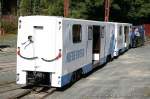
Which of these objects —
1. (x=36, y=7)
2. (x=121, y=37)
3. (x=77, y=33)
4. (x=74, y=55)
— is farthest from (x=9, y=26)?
(x=74, y=55)

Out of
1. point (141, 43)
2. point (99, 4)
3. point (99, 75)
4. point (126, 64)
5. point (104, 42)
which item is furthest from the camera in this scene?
point (99, 4)

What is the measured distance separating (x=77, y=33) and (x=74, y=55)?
43.1 inches

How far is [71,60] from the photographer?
1856cm

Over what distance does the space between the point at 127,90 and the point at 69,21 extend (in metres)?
3.43

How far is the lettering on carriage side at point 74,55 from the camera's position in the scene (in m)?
18.0

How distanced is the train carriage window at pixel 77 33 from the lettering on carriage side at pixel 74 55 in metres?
0.46

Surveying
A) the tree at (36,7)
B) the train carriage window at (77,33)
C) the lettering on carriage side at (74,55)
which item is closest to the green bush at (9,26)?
the tree at (36,7)

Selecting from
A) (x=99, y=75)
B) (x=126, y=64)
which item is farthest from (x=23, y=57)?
(x=126, y=64)

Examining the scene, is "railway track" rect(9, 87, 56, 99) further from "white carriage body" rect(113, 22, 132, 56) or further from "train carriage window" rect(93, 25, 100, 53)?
"white carriage body" rect(113, 22, 132, 56)

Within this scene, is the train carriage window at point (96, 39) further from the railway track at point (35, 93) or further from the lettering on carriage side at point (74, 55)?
the railway track at point (35, 93)

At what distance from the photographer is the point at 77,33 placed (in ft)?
64.5

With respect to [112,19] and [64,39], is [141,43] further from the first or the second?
[64,39]

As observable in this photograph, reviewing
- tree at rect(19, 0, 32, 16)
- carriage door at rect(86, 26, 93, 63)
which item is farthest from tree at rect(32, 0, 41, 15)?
carriage door at rect(86, 26, 93, 63)

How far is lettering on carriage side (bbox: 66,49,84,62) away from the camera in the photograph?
18.0m
